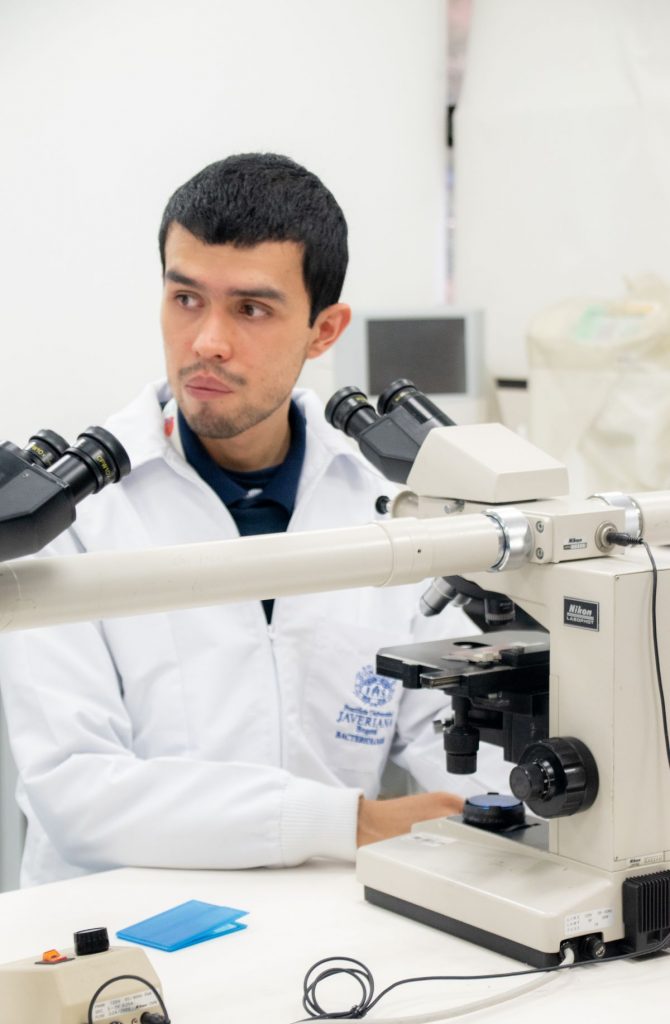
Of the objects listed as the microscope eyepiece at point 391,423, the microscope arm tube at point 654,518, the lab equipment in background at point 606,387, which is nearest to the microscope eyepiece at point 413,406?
the microscope eyepiece at point 391,423

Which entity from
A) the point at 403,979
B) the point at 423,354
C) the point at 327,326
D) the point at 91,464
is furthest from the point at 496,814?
the point at 423,354

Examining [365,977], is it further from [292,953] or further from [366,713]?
[366,713]

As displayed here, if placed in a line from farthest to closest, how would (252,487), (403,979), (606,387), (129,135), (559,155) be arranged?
(559,155) → (129,135) → (606,387) → (252,487) → (403,979)

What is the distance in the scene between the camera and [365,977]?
1.07 metres

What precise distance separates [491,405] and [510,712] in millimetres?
2052

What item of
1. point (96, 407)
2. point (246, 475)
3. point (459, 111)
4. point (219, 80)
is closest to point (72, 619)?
point (246, 475)

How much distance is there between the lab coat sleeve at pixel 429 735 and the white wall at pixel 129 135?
1.38 metres

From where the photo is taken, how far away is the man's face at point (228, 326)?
162cm

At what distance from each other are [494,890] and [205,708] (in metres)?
0.58

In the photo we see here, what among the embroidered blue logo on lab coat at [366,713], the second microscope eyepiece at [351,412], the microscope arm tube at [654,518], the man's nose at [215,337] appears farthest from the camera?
the embroidered blue logo on lab coat at [366,713]

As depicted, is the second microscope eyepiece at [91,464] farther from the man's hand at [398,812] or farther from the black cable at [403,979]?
the man's hand at [398,812]

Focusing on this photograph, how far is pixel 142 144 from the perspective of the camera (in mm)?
2924

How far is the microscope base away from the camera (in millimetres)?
1103

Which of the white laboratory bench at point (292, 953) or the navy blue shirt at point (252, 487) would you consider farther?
the navy blue shirt at point (252, 487)
